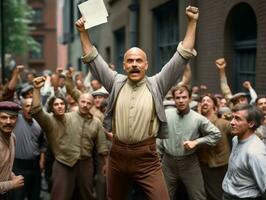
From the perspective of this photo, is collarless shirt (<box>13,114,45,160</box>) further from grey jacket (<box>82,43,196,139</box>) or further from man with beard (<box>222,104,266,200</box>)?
man with beard (<box>222,104,266,200</box>)

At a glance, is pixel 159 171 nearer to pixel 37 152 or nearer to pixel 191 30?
pixel 191 30

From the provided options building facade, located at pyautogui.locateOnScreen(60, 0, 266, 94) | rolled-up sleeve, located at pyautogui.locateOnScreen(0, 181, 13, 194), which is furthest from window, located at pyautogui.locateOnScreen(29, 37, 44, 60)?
rolled-up sleeve, located at pyautogui.locateOnScreen(0, 181, 13, 194)

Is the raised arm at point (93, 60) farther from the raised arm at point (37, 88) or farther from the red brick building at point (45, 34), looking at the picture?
the red brick building at point (45, 34)

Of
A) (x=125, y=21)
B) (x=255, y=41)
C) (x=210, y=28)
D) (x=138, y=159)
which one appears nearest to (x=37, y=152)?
(x=138, y=159)

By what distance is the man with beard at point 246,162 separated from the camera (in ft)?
14.8

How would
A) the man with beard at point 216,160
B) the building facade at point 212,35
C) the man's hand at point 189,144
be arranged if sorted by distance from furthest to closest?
the building facade at point 212,35, the man with beard at point 216,160, the man's hand at point 189,144

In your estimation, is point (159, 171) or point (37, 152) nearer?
point (159, 171)

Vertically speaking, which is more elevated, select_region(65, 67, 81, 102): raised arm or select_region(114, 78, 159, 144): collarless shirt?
select_region(65, 67, 81, 102): raised arm

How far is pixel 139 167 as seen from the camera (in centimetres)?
471

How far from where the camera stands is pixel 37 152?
6984 millimetres

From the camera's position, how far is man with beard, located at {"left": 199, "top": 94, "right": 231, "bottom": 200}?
22.0 feet

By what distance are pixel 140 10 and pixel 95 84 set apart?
530cm

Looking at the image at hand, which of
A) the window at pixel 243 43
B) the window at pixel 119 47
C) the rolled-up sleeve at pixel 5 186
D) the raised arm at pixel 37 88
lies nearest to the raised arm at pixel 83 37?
the raised arm at pixel 37 88

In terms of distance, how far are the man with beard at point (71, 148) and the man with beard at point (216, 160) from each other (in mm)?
1413
